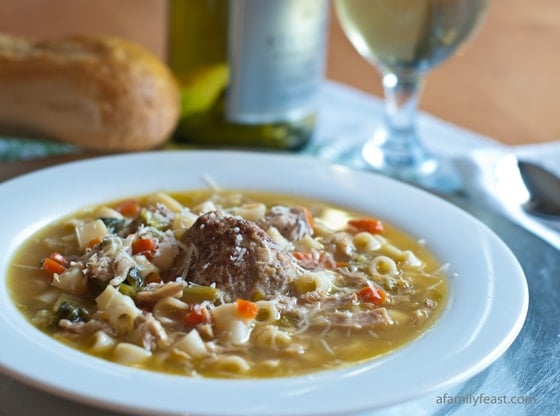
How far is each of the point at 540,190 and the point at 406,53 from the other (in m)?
0.60

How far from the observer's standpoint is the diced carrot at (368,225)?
2291mm

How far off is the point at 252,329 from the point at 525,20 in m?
3.21

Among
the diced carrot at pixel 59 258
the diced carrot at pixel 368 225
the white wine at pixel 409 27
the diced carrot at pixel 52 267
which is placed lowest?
the diced carrot at pixel 368 225

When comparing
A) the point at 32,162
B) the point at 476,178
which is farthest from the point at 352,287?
the point at 32,162

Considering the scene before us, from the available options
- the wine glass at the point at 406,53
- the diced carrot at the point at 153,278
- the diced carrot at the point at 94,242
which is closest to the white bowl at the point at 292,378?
the diced carrot at the point at 94,242

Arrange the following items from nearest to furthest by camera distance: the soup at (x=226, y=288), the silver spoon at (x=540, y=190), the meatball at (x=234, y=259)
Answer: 1. the soup at (x=226, y=288)
2. the meatball at (x=234, y=259)
3. the silver spoon at (x=540, y=190)

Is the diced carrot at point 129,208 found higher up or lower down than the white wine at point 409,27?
lower down

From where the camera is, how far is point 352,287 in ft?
6.51

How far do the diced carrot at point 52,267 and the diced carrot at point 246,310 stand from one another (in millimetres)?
406

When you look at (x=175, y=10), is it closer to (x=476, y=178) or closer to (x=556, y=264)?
(x=476, y=178)

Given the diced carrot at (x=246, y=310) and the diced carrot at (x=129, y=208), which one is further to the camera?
the diced carrot at (x=129, y=208)

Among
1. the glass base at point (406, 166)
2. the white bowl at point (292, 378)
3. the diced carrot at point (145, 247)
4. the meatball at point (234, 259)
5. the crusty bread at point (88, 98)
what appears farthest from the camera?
the glass base at point (406, 166)

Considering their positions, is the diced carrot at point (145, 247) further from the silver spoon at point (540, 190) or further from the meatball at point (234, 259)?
the silver spoon at point (540, 190)

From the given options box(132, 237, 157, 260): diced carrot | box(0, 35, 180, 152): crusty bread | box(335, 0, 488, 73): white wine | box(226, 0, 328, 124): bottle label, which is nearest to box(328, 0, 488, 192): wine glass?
box(335, 0, 488, 73): white wine
